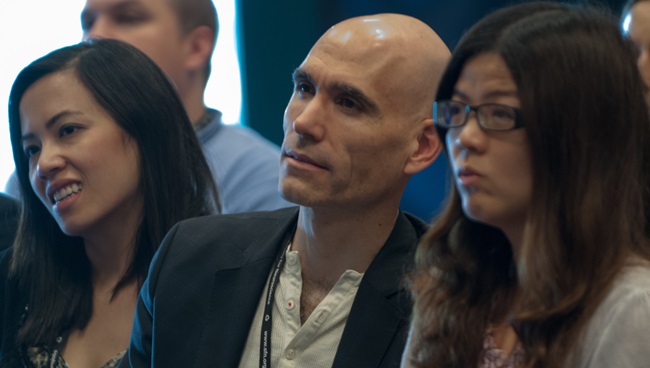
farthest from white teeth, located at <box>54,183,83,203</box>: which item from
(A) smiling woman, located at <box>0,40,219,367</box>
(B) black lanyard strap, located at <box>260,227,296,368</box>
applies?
(B) black lanyard strap, located at <box>260,227,296,368</box>

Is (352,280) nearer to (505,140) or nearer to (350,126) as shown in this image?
(350,126)

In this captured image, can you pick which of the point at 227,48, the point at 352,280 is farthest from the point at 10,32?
the point at 352,280

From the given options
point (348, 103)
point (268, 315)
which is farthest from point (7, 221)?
point (348, 103)

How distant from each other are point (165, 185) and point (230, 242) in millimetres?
381

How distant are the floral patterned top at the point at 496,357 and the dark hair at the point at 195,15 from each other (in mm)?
2241

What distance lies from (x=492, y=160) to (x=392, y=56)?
2.20 ft

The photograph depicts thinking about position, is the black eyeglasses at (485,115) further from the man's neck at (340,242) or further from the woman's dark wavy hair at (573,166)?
the man's neck at (340,242)

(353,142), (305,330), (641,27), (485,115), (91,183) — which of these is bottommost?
(305,330)

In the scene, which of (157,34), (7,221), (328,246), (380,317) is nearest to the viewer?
(380,317)

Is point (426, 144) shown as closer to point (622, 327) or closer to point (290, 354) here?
point (290, 354)

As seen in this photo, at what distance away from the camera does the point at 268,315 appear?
2.30m

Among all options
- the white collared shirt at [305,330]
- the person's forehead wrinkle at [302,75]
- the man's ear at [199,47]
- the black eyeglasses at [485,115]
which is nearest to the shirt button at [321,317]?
the white collared shirt at [305,330]

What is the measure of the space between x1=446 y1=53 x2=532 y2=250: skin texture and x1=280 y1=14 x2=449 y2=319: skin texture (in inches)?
20.3

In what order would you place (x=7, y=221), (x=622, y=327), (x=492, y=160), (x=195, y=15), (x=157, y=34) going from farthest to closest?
(x=195, y=15)
(x=157, y=34)
(x=7, y=221)
(x=492, y=160)
(x=622, y=327)
